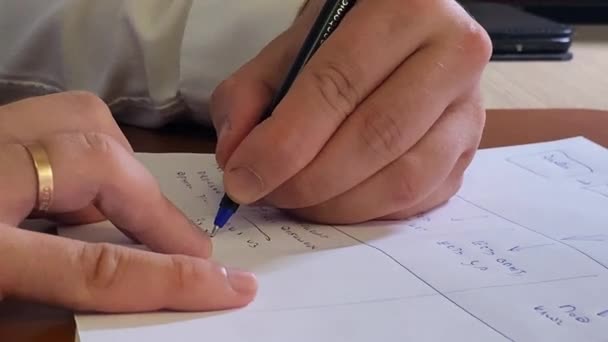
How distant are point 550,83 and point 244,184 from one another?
629 millimetres

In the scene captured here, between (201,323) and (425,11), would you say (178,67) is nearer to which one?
(425,11)

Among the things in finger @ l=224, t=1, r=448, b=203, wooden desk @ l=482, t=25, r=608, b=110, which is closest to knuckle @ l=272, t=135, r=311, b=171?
finger @ l=224, t=1, r=448, b=203

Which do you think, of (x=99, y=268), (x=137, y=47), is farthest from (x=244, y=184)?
(x=137, y=47)

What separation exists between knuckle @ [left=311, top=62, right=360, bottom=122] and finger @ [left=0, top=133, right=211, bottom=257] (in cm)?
11

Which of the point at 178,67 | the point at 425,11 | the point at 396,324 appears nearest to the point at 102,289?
the point at 396,324

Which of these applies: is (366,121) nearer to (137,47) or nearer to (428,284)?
(428,284)

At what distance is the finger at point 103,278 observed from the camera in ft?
1.32

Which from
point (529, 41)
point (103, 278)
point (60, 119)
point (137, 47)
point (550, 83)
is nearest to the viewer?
point (103, 278)

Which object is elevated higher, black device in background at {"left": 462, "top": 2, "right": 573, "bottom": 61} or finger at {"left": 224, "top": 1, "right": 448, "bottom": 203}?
finger at {"left": 224, "top": 1, "right": 448, "bottom": 203}

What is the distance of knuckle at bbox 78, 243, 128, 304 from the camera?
0.40 metres

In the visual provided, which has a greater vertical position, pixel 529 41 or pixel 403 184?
pixel 403 184

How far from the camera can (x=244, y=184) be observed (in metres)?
0.52

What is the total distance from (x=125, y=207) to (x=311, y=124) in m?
0.12

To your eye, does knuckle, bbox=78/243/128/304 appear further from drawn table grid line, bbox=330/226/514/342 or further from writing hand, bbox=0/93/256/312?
drawn table grid line, bbox=330/226/514/342
